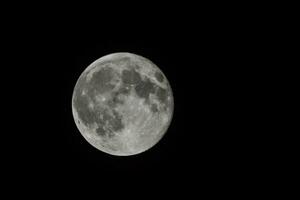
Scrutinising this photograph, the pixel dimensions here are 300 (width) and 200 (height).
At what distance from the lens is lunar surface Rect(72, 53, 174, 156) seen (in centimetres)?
722

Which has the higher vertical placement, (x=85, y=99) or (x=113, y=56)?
(x=113, y=56)

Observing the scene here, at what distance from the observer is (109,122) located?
7.31 meters

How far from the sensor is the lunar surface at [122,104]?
7223 millimetres

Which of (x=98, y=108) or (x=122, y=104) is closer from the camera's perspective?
(x=122, y=104)

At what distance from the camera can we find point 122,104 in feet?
23.6

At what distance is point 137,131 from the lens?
7402 mm

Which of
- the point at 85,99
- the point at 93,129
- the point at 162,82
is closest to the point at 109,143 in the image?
the point at 93,129

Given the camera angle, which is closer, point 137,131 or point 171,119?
point 137,131

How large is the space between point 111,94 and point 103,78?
339mm

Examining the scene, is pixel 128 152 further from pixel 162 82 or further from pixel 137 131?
pixel 162 82

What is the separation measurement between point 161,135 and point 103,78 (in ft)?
4.92

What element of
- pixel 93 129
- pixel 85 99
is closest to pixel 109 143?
pixel 93 129

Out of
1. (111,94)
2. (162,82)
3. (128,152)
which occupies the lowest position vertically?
(128,152)

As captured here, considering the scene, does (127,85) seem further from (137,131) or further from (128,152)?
(128,152)
